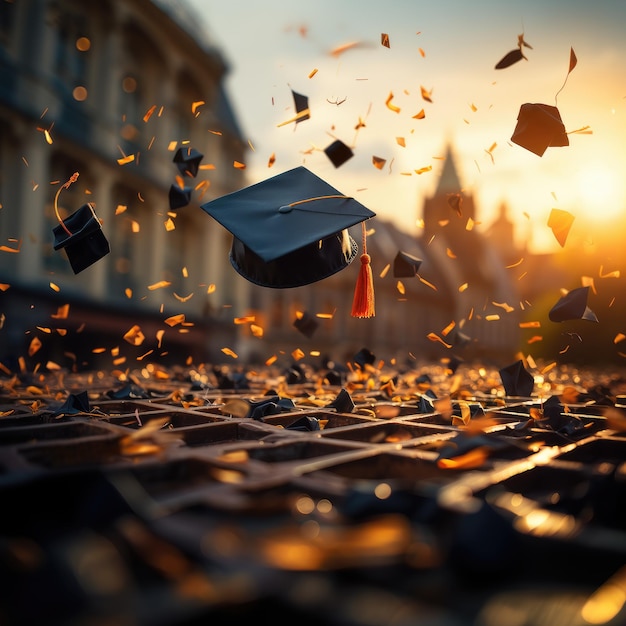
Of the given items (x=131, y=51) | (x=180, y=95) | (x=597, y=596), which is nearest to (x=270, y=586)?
(x=597, y=596)

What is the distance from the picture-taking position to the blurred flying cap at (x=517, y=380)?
361 cm

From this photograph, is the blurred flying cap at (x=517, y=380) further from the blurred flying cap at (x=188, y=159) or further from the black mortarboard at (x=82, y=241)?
the black mortarboard at (x=82, y=241)

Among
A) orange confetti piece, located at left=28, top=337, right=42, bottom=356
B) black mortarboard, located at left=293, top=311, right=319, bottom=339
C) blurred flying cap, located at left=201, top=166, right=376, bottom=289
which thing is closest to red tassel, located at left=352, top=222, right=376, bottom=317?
blurred flying cap, located at left=201, top=166, right=376, bottom=289

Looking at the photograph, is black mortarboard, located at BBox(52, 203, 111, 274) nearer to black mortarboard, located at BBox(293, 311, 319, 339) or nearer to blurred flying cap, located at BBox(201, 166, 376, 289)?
blurred flying cap, located at BBox(201, 166, 376, 289)

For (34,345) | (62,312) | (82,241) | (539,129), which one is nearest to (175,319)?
(62,312)

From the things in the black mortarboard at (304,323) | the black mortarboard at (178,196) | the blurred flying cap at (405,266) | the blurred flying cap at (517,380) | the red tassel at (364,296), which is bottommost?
the blurred flying cap at (517,380)

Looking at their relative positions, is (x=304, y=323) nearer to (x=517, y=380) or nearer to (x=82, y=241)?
(x=517, y=380)

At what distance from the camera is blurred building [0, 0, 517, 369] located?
32.4ft

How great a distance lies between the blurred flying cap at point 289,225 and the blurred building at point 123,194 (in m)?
0.96

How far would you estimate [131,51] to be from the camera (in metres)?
13.7

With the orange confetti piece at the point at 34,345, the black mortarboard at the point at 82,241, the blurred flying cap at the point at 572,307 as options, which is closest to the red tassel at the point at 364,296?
the blurred flying cap at the point at 572,307

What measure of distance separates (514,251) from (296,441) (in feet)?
153

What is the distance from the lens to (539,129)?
293 centimetres

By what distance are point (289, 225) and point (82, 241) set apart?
1.04m
